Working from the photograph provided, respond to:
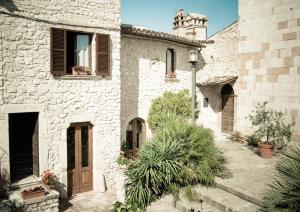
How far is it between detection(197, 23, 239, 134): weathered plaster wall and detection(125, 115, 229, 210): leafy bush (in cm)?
652

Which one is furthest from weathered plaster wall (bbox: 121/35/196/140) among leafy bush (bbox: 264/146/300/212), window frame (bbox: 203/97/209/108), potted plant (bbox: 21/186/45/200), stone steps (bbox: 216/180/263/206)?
leafy bush (bbox: 264/146/300/212)

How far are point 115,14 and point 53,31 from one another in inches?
95.2

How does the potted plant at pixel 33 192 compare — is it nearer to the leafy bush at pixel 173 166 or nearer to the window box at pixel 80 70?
the leafy bush at pixel 173 166

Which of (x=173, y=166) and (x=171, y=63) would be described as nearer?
(x=173, y=166)

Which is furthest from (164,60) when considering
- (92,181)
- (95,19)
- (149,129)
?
(92,181)

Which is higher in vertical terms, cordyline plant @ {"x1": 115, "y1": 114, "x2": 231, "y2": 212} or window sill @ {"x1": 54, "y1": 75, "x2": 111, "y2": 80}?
window sill @ {"x1": 54, "y1": 75, "x2": 111, "y2": 80}

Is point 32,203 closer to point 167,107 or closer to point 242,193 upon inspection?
point 242,193

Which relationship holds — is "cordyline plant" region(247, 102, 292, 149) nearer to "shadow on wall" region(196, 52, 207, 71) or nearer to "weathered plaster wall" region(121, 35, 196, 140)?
"weathered plaster wall" region(121, 35, 196, 140)

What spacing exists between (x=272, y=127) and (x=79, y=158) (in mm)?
7264

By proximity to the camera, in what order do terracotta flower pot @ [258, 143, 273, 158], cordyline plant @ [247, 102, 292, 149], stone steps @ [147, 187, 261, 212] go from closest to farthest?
1. stone steps @ [147, 187, 261, 212]
2. terracotta flower pot @ [258, 143, 273, 158]
3. cordyline plant @ [247, 102, 292, 149]

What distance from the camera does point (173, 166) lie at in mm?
7797

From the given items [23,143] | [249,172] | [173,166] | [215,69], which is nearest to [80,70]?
[23,143]

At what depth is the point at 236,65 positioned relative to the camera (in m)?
14.1

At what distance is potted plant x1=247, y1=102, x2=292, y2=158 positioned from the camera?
34.2 feet
